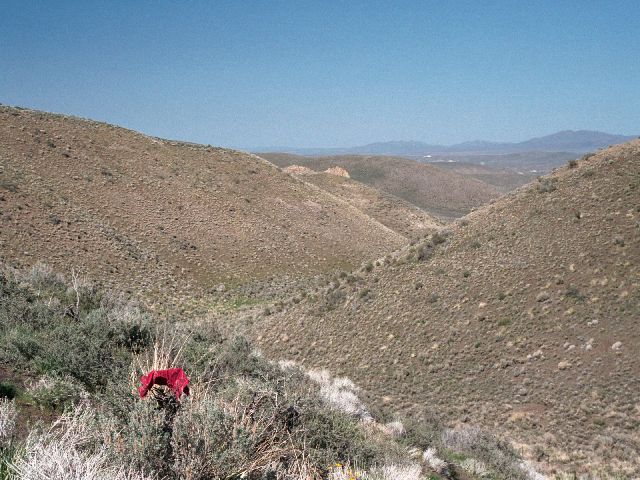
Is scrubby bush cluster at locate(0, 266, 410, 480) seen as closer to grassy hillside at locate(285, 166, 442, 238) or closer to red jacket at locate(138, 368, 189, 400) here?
red jacket at locate(138, 368, 189, 400)

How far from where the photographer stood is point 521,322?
49.6 ft

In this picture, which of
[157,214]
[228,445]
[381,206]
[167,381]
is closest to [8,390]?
[167,381]

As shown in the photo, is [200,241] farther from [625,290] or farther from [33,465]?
[33,465]

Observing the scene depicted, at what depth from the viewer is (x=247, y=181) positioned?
43.2 meters

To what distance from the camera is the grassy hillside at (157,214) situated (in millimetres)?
25703

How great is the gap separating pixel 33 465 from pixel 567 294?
1536 centimetres

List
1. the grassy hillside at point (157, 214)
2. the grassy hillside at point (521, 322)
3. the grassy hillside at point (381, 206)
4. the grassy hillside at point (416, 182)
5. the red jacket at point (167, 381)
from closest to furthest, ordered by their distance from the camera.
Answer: the red jacket at point (167, 381), the grassy hillside at point (521, 322), the grassy hillside at point (157, 214), the grassy hillside at point (381, 206), the grassy hillside at point (416, 182)

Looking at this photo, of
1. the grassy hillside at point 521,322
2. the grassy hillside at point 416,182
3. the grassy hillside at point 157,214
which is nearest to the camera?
the grassy hillside at point 521,322

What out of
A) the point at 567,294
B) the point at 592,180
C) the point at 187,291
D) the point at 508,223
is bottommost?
the point at 187,291

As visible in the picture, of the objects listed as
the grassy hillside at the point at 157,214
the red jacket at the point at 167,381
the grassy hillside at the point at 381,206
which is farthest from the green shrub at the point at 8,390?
the grassy hillside at the point at 381,206

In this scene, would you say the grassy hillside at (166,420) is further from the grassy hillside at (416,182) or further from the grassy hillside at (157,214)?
the grassy hillside at (416,182)

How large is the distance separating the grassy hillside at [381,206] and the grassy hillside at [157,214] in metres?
8.81

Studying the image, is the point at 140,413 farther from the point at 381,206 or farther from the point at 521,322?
the point at 381,206

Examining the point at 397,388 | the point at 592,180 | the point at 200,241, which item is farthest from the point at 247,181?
the point at 397,388
